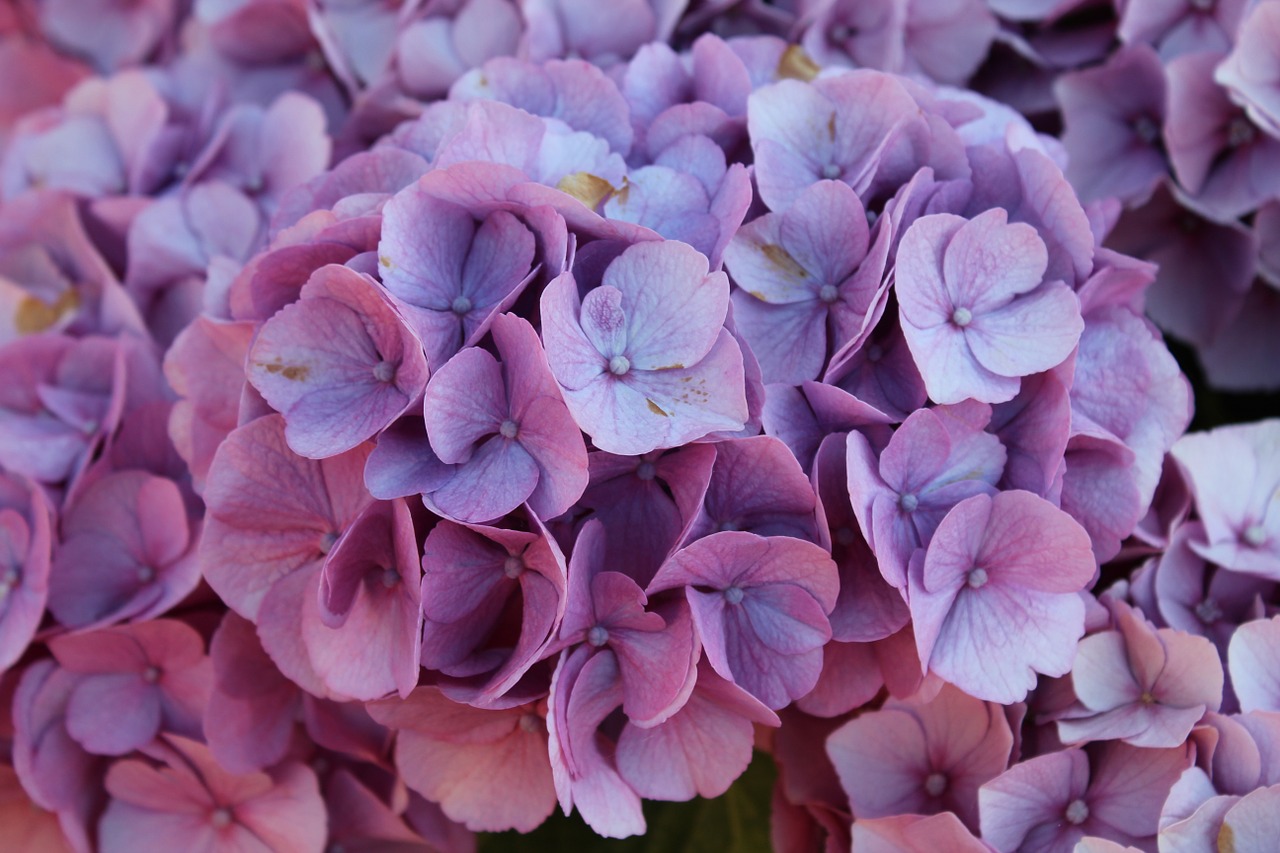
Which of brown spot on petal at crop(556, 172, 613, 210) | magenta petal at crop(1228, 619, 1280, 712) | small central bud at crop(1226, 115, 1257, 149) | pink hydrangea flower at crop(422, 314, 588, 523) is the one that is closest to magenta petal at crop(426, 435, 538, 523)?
pink hydrangea flower at crop(422, 314, 588, 523)

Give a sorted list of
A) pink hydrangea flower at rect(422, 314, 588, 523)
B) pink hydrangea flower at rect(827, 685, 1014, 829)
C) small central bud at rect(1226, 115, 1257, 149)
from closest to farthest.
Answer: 1. pink hydrangea flower at rect(422, 314, 588, 523)
2. pink hydrangea flower at rect(827, 685, 1014, 829)
3. small central bud at rect(1226, 115, 1257, 149)

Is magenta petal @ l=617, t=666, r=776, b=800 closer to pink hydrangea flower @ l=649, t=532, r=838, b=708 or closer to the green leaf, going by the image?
pink hydrangea flower @ l=649, t=532, r=838, b=708

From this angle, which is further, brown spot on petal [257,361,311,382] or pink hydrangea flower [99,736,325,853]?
pink hydrangea flower [99,736,325,853]

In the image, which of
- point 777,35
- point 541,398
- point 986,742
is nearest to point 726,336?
point 541,398

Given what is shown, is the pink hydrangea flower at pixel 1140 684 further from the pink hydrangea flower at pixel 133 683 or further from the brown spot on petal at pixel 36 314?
the brown spot on petal at pixel 36 314

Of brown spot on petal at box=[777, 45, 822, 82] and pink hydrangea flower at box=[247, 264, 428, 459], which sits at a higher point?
brown spot on petal at box=[777, 45, 822, 82]

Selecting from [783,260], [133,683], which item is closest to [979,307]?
[783,260]

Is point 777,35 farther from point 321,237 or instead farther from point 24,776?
point 24,776

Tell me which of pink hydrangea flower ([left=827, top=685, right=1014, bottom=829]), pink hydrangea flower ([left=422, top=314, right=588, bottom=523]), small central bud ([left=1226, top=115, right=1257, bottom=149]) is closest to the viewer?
pink hydrangea flower ([left=422, top=314, right=588, bottom=523])
